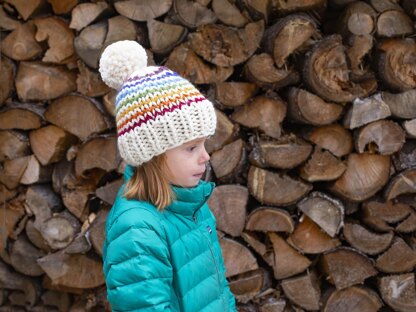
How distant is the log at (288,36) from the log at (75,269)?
1144mm

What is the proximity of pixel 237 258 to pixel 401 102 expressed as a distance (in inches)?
35.5

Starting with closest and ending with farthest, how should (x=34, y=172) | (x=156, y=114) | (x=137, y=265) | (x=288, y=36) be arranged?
(x=137, y=265), (x=156, y=114), (x=288, y=36), (x=34, y=172)

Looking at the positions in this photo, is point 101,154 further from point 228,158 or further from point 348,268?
point 348,268

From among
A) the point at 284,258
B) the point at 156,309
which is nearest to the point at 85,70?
the point at 284,258

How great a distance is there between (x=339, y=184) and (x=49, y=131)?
1.22m

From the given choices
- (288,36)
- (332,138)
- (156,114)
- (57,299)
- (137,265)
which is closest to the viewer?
(137,265)

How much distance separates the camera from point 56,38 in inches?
89.8

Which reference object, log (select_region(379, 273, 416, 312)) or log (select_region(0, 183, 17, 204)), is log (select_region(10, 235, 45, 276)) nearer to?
log (select_region(0, 183, 17, 204))

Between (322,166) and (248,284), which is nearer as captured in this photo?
(322,166)

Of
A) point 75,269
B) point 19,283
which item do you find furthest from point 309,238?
point 19,283

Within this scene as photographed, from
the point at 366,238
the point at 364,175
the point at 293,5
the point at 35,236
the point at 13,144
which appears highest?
the point at 293,5

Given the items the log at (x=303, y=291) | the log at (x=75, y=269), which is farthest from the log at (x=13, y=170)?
the log at (x=303, y=291)

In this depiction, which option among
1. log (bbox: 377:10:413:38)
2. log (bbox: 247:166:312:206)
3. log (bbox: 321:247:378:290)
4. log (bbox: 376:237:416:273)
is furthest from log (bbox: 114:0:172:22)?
log (bbox: 376:237:416:273)

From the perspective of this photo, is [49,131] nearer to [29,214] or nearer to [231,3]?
[29,214]
